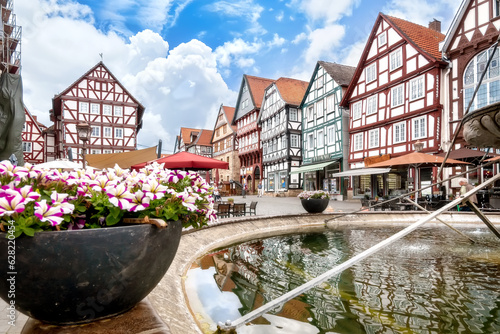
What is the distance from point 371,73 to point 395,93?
8.96 feet

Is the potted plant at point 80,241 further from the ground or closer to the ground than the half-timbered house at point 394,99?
closer to the ground

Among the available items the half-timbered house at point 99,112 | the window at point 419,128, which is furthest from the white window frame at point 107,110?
the window at point 419,128

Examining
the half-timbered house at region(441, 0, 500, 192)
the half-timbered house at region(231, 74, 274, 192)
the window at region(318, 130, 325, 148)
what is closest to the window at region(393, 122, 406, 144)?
the half-timbered house at region(441, 0, 500, 192)

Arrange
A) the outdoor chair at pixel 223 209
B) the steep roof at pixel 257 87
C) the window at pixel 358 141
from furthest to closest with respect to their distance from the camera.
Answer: the steep roof at pixel 257 87
the window at pixel 358 141
the outdoor chair at pixel 223 209

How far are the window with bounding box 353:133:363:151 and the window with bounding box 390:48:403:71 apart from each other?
4854 millimetres

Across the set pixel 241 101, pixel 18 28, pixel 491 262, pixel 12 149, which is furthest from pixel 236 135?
pixel 491 262

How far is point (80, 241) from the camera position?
55.9 inches

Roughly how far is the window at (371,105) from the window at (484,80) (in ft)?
20.0

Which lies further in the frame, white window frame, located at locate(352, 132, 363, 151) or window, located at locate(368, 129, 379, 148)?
white window frame, located at locate(352, 132, 363, 151)

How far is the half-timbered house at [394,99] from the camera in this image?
17.7 m

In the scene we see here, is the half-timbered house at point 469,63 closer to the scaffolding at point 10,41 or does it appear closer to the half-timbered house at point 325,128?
the half-timbered house at point 325,128

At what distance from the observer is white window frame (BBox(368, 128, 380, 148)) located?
21.3 metres

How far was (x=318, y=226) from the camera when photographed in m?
8.16

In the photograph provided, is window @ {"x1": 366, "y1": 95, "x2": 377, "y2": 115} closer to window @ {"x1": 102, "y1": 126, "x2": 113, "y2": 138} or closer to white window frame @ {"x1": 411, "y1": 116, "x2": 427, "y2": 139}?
white window frame @ {"x1": 411, "y1": 116, "x2": 427, "y2": 139}
